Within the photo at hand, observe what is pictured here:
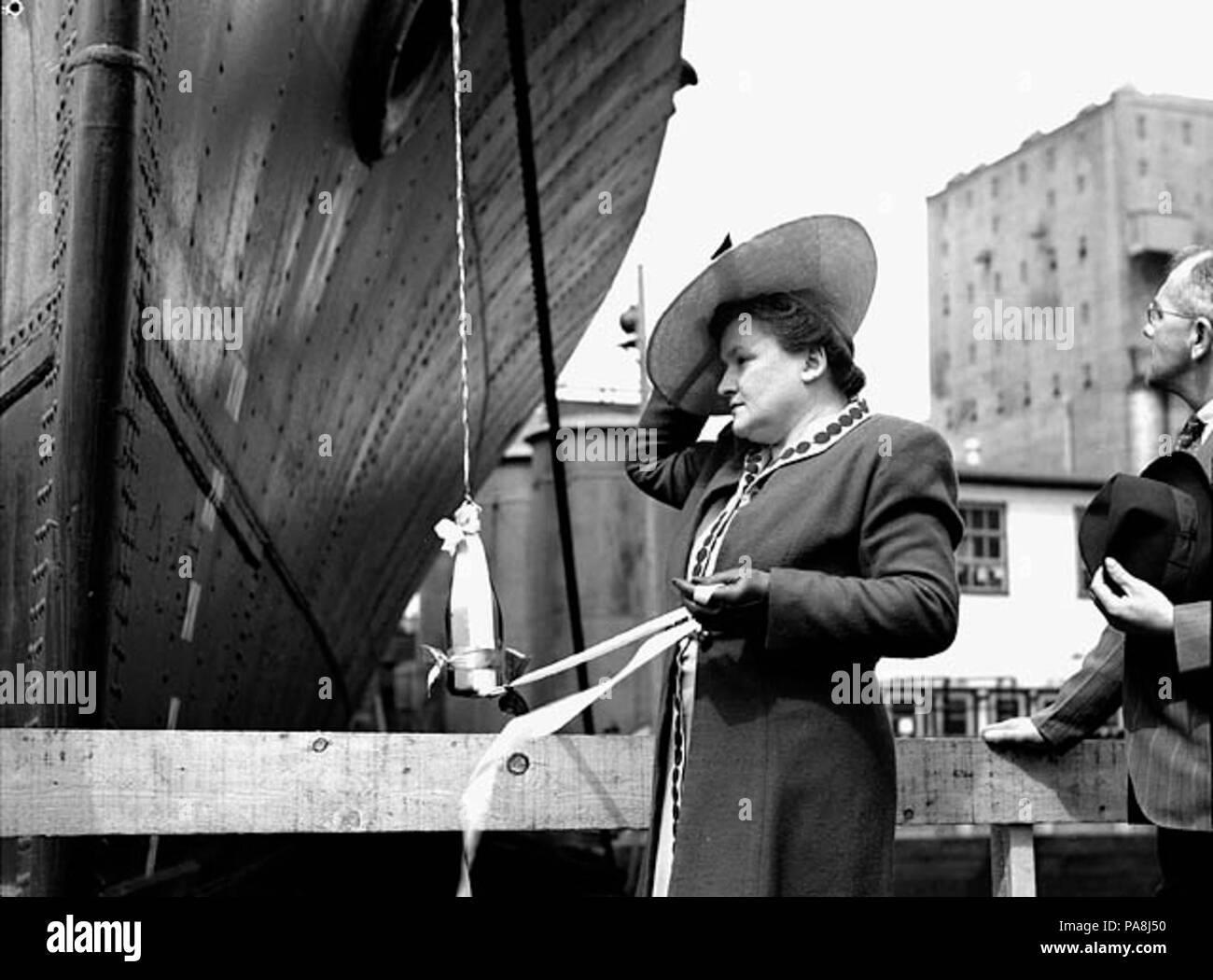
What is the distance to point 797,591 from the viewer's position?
7.34 ft

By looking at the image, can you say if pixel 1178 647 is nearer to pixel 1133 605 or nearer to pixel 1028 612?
pixel 1133 605

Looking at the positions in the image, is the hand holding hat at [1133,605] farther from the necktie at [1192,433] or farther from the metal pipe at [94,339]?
the metal pipe at [94,339]

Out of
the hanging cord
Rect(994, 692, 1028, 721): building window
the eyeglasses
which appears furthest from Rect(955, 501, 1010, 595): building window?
the eyeglasses

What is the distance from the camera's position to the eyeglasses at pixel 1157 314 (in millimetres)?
2527

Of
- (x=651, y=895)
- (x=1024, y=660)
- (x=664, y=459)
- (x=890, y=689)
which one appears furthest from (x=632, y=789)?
(x=1024, y=660)

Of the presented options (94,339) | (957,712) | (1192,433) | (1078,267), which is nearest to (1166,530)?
(1192,433)

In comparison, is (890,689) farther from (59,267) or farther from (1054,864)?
(59,267)

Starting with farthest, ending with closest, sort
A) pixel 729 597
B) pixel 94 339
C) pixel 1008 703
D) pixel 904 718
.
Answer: pixel 904 718 < pixel 1008 703 < pixel 94 339 < pixel 729 597

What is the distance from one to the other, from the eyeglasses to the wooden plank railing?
811 mm

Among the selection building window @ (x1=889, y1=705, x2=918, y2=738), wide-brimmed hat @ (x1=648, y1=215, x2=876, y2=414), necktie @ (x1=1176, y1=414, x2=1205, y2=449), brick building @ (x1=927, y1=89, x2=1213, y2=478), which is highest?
brick building @ (x1=927, y1=89, x2=1213, y2=478)

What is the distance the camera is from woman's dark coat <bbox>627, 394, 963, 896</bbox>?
224 centimetres

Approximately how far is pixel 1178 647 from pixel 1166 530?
0.58ft

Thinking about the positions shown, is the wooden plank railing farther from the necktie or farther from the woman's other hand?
the necktie

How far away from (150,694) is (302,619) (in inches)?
80.6
